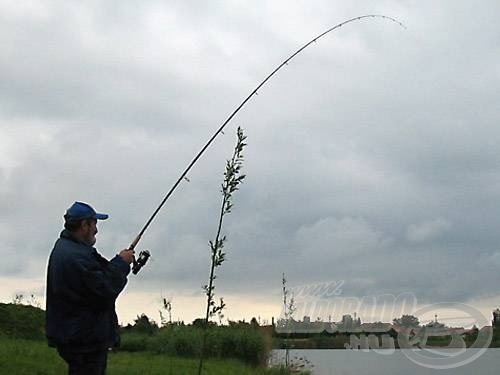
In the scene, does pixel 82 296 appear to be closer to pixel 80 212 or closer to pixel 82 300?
pixel 82 300

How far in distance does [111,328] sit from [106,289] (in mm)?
409

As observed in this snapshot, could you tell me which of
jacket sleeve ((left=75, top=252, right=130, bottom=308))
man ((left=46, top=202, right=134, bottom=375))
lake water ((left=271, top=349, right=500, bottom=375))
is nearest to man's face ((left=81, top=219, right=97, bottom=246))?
man ((left=46, top=202, right=134, bottom=375))

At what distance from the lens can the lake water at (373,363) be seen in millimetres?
16766

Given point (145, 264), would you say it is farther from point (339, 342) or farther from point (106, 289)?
point (339, 342)

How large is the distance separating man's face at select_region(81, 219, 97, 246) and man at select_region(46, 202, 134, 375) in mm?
38

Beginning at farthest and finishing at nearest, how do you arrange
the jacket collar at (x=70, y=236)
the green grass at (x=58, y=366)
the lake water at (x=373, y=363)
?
the lake water at (x=373, y=363)
the green grass at (x=58, y=366)
the jacket collar at (x=70, y=236)

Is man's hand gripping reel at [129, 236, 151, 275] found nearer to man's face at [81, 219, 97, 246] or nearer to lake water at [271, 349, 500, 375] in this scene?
man's face at [81, 219, 97, 246]

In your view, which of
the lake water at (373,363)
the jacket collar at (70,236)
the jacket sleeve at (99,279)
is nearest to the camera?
the jacket sleeve at (99,279)

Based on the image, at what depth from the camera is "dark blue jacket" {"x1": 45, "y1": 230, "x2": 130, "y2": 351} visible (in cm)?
529

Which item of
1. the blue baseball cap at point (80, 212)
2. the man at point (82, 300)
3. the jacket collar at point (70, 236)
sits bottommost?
the man at point (82, 300)

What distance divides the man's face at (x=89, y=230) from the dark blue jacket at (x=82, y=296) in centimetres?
11

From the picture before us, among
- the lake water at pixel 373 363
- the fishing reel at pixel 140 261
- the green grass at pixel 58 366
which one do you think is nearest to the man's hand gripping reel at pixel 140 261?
the fishing reel at pixel 140 261

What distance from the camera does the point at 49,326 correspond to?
545 cm

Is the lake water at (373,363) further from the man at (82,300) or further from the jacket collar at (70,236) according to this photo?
the jacket collar at (70,236)
